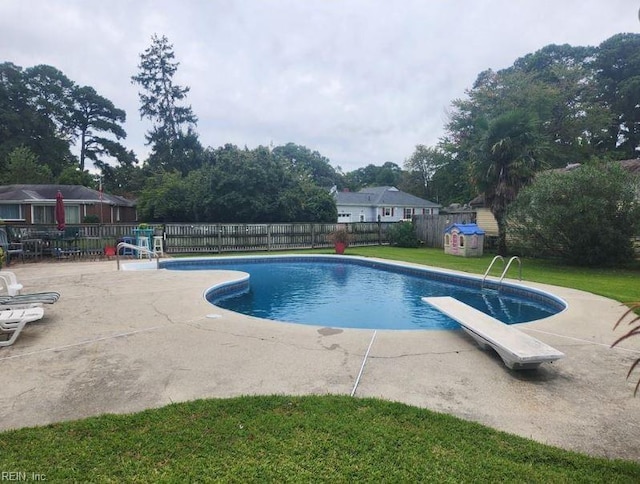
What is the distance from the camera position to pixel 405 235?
20562 millimetres

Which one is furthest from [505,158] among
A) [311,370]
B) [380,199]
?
[380,199]

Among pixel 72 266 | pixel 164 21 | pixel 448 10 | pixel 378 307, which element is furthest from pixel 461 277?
pixel 164 21

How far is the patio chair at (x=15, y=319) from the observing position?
15.6 feet

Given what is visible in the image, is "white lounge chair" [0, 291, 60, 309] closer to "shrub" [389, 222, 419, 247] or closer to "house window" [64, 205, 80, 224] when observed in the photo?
"shrub" [389, 222, 419, 247]

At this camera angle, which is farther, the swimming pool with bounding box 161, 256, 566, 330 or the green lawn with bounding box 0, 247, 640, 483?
the swimming pool with bounding box 161, 256, 566, 330

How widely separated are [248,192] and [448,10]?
1336 centimetres

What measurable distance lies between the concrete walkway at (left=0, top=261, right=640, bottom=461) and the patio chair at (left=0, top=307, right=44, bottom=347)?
0.51 ft

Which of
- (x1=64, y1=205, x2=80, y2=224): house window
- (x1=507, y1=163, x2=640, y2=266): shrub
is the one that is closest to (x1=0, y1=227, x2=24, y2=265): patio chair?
(x1=64, y1=205, x2=80, y2=224): house window

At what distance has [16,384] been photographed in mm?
3604

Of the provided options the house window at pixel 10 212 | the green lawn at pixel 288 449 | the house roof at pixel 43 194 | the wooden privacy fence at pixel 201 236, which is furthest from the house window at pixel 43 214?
the green lawn at pixel 288 449

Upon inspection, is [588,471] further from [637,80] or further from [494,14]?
[637,80]

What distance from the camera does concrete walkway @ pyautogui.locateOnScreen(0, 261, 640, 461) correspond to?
308 centimetres

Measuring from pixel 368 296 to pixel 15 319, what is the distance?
722 centimetres

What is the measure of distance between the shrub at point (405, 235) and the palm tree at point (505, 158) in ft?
16.9
